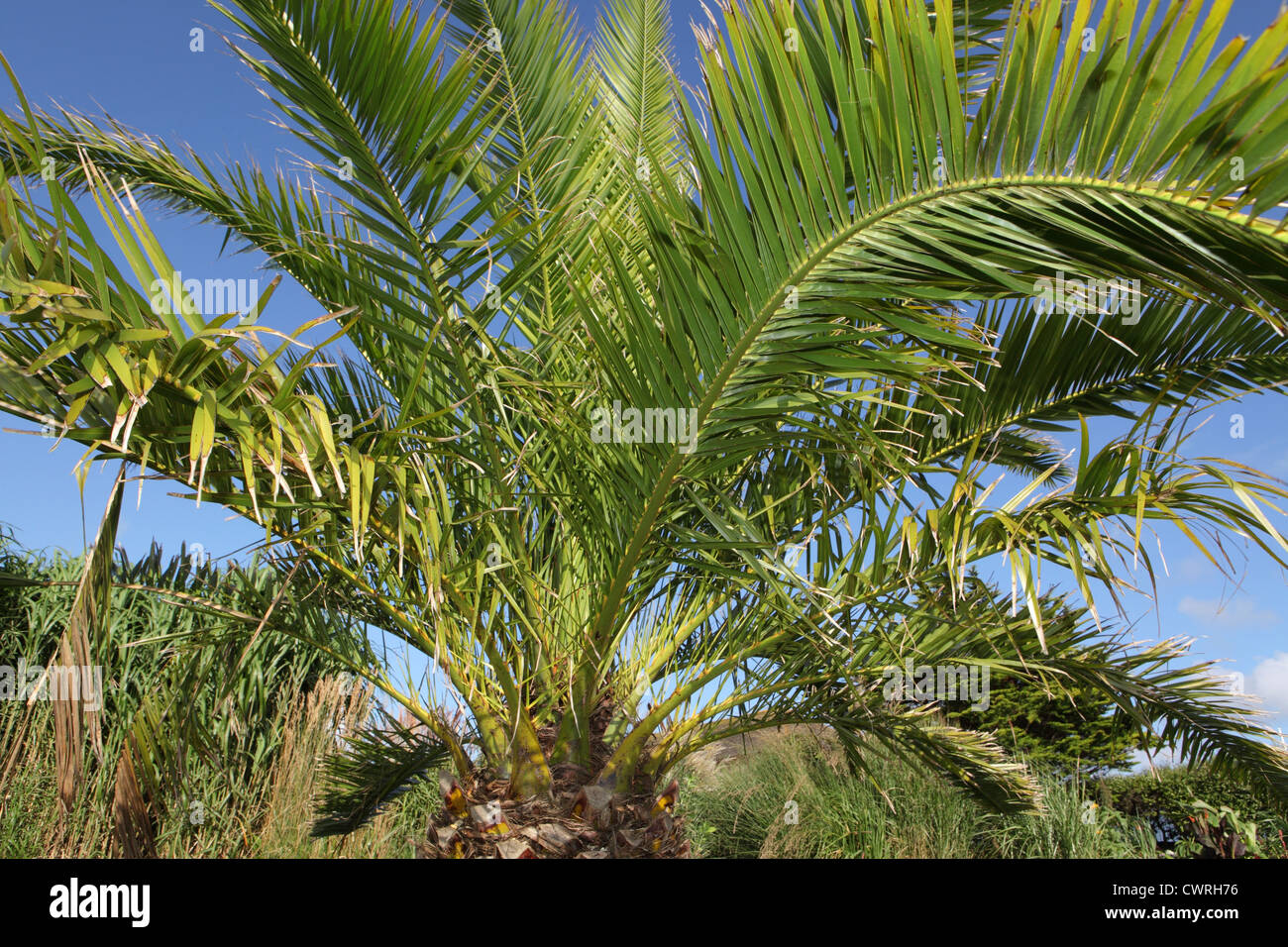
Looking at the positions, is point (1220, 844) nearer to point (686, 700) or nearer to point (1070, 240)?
point (686, 700)

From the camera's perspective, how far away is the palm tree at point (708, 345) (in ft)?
5.81

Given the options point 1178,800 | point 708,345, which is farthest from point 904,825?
point 708,345

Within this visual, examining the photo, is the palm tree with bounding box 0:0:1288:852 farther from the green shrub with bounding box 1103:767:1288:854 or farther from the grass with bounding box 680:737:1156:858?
the green shrub with bounding box 1103:767:1288:854

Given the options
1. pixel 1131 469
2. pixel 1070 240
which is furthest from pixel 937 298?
pixel 1131 469

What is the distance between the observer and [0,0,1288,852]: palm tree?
1.77 m

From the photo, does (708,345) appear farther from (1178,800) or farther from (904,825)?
(1178,800)

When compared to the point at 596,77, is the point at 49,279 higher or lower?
lower

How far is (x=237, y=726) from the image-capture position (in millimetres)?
5387

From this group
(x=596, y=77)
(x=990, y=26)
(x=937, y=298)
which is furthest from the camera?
(x=596, y=77)

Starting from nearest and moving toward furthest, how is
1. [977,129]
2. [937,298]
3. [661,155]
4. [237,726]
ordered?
[977,129], [937,298], [661,155], [237,726]

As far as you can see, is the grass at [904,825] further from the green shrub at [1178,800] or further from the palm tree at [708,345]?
the palm tree at [708,345]

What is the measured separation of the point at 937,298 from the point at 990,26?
5.44 ft
